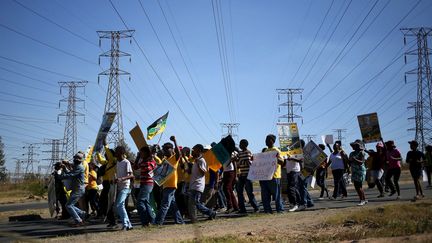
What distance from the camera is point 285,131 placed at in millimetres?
13922

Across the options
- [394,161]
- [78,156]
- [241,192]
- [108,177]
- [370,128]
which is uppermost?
[370,128]

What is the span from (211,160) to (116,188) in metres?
2.41

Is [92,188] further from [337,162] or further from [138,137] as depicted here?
[337,162]

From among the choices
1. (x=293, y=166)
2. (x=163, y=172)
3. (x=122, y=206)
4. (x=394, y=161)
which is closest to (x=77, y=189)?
(x=122, y=206)

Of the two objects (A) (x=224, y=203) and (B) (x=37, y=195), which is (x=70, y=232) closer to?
(A) (x=224, y=203)

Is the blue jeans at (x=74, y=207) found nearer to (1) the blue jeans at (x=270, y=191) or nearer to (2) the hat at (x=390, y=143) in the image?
(1) the blue jeans at (x=270, y=191)

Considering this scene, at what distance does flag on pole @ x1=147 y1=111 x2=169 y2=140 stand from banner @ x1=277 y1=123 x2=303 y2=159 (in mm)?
3443

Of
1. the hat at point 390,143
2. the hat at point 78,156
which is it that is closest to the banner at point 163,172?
the hat at point 78,156

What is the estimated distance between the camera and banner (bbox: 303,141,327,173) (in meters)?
14.1

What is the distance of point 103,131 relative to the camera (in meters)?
13.8

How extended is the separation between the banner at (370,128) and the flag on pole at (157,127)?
22.5 ft

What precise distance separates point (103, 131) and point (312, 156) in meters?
6.42

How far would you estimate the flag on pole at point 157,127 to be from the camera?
512 inches

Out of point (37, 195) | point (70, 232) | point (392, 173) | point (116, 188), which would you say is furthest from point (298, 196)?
point (37, 195)
